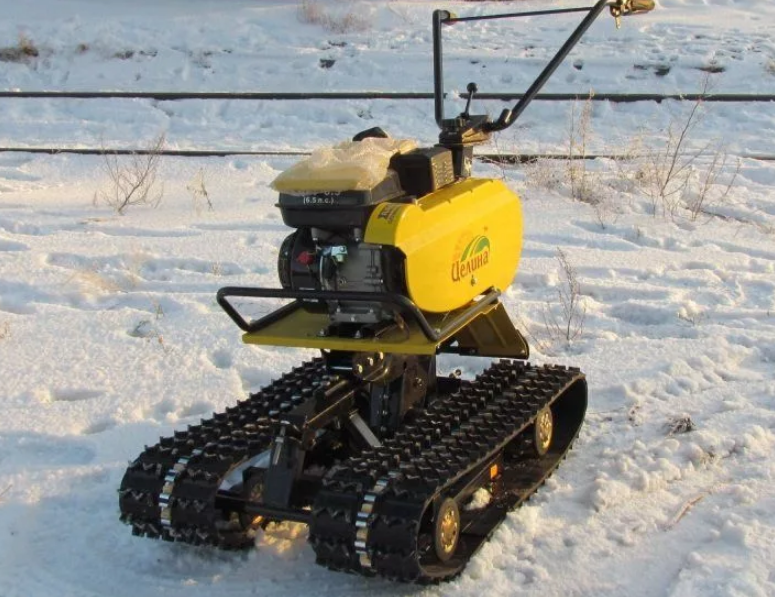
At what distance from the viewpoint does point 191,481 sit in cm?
425

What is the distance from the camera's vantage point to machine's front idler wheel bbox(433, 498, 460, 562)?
13.3 feet

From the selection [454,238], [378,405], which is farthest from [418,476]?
[454,238]

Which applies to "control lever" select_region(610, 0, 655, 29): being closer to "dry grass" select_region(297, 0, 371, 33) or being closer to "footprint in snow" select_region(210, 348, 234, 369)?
"footprint in snow" select_region(210, 348, 234, 369)

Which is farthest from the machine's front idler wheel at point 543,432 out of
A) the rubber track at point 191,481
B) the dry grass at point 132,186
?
the dry grass at point 132,186

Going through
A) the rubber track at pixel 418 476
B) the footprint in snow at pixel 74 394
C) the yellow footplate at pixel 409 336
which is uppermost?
the yellow footplate at pixel 409 336

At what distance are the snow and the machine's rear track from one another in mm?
137

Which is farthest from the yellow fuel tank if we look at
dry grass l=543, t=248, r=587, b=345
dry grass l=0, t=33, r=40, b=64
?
dry grass l=0, t=33, r=40, b=64

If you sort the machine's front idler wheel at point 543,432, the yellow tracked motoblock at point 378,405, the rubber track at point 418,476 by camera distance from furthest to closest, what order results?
the machine's front idler wheel at point 543,432 < the yellow tracked motoblock at point 378,405 < the rubber track at point 418,476

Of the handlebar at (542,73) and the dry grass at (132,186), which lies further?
the dry grass at (132,186)

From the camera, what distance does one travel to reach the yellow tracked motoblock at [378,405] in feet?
13.1

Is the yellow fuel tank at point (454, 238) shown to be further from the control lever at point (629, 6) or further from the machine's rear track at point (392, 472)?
the control lever at point (629, 6)

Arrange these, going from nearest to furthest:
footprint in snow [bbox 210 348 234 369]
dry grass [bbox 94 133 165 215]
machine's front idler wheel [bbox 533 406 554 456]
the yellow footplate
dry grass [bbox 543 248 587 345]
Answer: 1. the yellow footplate
2. machine's front idler wheel [bbox 533 406 554 456]
3. footprint in snow [bbox 210 348 234 369]
4. dry grass [bbox 543 248 587 345]
5. dry grass [bbox 94 133 165 215]

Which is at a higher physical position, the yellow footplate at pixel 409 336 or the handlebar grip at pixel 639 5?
the handlebar grip at pixel 639 5

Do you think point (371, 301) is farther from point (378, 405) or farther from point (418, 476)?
point (378, 405)
